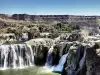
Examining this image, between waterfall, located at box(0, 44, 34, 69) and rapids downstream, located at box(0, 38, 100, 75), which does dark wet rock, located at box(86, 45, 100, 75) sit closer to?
rapids downstream, located at box(0, 38, 100, 75)

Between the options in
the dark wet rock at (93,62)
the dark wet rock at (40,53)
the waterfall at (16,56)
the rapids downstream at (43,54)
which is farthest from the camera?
the dark wet rock at (40,53)

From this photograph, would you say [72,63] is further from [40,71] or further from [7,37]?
[7,37]

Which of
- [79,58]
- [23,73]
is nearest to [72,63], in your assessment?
[79,58]

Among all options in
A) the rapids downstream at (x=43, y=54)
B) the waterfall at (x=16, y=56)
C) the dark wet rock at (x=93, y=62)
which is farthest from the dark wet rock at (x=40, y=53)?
the dark wet rock at (x=93, y=62)

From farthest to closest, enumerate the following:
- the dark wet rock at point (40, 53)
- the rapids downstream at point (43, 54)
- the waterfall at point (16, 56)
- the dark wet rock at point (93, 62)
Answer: the dark wet rock at point (40, 53), the waterfall at point (16, 56), the rapids downstream at point (43, 54), the dark wet rock at point (93, 62)

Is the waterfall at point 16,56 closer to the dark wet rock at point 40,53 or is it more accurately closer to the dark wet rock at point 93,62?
the dark wet rock at point 40,53

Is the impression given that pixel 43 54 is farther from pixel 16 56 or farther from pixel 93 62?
pixel 93 62

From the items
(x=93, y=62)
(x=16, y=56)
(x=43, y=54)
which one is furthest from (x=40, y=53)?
(x=93, y=62)

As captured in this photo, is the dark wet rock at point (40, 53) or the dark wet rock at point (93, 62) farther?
the dark wet rock at point (40, 53)
